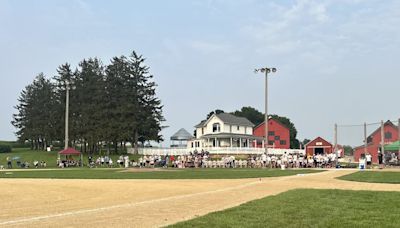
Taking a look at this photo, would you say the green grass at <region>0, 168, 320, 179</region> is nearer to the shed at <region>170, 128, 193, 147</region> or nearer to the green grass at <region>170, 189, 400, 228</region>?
the green grass at <region>170, 189, 400, 228</region>

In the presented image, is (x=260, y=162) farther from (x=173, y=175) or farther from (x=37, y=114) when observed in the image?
(x=37, y=114)

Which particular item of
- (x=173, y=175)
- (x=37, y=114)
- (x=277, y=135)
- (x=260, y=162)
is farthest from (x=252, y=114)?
(x=173, y=175)

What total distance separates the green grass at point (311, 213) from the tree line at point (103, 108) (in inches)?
2419

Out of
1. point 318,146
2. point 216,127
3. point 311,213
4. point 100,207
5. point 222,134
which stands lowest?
point 100,207

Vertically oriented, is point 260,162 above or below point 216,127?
below

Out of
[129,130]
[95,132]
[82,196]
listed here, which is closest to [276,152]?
[129,130]

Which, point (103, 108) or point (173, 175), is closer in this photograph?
point (173, 175)

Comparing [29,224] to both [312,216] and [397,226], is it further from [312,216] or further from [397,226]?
[397,226]

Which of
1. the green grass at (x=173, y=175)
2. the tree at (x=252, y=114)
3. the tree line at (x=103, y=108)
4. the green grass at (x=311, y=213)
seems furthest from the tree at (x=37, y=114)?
the green grass at (x=311, y=213)

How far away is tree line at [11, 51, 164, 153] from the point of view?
246 feet

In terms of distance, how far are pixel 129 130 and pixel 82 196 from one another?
188 ft

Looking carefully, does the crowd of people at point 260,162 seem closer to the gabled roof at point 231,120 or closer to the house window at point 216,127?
the house window at point 216,127

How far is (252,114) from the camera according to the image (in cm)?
14662

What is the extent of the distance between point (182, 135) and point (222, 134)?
59.4 ft
